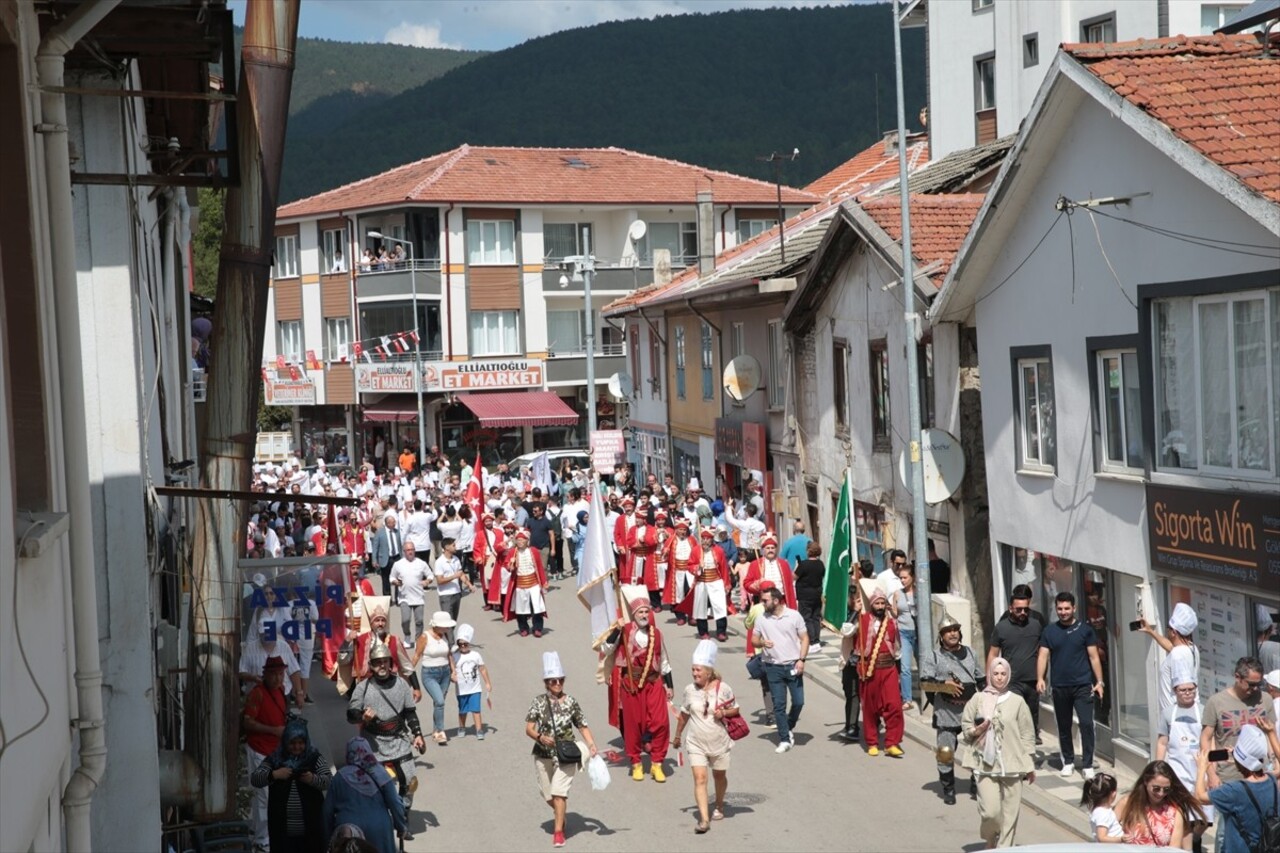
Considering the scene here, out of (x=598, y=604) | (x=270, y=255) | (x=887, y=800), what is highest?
(x=270, y=255)

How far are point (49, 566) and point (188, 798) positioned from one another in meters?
3.73

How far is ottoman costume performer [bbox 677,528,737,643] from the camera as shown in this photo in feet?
72.9

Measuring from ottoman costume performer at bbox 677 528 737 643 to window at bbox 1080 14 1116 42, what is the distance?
22835 mm

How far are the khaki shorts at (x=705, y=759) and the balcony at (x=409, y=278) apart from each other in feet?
142

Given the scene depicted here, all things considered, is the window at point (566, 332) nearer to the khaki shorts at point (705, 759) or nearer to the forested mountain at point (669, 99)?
the khaki shorts at point (705, 759)

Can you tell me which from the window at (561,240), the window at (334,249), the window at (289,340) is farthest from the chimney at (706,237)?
the window at (289,340)

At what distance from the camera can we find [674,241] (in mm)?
60000

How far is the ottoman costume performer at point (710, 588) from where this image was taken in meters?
22.2

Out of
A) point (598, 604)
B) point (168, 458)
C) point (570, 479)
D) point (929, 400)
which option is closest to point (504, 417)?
point (570, 479)

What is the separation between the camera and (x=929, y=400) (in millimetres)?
20891

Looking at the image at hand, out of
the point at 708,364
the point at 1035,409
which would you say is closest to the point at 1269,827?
the point at 1035,409

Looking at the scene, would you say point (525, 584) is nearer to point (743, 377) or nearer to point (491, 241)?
point (743, 377)

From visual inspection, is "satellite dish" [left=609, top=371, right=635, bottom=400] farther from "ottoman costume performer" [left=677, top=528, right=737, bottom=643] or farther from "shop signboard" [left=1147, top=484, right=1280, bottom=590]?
"shop signboard" [left=1147, top=484, right=1280, bottom=590]

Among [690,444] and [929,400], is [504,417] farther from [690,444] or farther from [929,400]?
[929,400]
